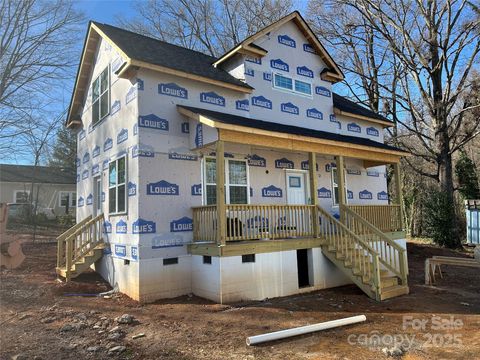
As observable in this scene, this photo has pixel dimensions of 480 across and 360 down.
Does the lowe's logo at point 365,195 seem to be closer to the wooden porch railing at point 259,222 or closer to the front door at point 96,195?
the wooden porch railing at point 259,222

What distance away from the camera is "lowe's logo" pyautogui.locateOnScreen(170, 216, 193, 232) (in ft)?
32.2

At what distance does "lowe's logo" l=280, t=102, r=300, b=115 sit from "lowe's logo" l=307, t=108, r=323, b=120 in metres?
0.55

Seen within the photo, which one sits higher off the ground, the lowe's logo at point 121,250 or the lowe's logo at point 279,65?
the lowe's logo at point 279,65

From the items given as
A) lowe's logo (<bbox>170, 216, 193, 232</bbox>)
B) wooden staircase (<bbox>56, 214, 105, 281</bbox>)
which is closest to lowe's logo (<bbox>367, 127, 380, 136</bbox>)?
lowe's logo (<bbox>170, 216, 193, 232</bbox>)

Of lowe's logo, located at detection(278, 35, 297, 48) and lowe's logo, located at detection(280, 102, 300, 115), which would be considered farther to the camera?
lowe's logo, located at detection(278, 35, 297, 48)

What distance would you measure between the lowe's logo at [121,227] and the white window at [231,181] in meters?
2.30

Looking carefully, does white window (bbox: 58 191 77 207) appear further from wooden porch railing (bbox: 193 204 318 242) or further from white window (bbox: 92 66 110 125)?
wooden porch railing (bbox: 193 204 318 242)

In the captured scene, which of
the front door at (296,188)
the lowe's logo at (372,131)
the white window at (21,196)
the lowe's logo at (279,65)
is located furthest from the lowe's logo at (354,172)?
the white window at (21,196)

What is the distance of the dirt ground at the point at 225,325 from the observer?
579cm

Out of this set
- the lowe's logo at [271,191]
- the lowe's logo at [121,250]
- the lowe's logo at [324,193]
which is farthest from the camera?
the lowe's logo at [324,193]

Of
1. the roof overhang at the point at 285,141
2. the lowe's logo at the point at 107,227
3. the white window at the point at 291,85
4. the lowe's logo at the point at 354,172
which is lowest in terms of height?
the lowe's logo at the point at 107,227

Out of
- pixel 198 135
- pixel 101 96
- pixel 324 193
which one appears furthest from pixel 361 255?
pixel 101 96

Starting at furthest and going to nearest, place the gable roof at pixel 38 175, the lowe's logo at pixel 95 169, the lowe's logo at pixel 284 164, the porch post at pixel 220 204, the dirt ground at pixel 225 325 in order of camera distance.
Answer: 1. the gable roof at pixel 38 175
2. the lowe's logo at pixel 95 169
3. the lowe's logo at pixel 284 164
4. the porch post at pixel 220 204
5. the dirt ground at pixel 225 325

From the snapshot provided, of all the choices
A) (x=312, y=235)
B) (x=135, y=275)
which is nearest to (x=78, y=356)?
(x=135, y=275)
